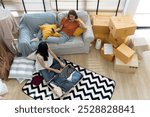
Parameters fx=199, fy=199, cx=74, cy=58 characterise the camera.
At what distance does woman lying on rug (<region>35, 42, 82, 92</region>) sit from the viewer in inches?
116

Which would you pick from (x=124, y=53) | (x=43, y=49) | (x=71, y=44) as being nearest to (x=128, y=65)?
(x=124, y=53)

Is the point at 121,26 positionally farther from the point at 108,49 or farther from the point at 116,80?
the point at 116,80

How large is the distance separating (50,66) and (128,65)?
1241mm

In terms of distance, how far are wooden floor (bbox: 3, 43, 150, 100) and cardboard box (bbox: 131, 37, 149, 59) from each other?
219mm

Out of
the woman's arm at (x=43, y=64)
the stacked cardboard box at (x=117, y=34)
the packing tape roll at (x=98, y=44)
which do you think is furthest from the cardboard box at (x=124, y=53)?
the woman's arm at (x=43, y=64)

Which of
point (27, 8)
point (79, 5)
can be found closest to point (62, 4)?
point (79, 5)

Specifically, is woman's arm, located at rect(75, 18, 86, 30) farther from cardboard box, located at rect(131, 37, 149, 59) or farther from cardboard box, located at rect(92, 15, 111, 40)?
cardboard box, located at rect(131, 37, 149, 59)

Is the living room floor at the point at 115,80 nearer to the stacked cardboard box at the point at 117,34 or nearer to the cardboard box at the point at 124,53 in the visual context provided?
the stacked cardboard box at the point at 117,34

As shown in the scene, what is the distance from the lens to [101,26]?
3.41m

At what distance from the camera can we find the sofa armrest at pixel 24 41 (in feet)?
10.2

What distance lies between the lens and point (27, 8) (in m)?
3.77

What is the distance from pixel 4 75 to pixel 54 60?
82cm

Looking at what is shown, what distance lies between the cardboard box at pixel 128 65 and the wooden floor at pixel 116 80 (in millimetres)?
87

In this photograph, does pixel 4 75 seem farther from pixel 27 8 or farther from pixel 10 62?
pixel 27 8
